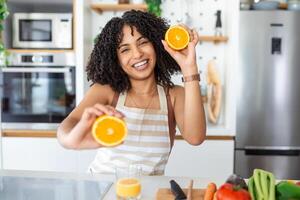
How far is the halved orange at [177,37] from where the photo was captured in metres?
1.05

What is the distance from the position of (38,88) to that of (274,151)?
5.50 feet

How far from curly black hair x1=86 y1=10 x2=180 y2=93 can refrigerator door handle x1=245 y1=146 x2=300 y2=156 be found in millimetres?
1409

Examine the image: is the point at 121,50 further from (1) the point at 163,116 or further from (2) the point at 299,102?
(2) the point at 299,102

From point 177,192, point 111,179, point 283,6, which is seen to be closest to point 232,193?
point 177,192

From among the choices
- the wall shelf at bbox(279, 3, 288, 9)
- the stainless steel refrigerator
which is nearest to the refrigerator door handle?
the stainless steel refrigerator

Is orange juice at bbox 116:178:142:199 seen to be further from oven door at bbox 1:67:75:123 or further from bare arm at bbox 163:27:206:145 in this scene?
oven door at bbox 1:67:75:123

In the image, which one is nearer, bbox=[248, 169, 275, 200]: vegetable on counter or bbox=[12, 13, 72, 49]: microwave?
bbox=[248, 169, 275, 200]: vegetable on counter

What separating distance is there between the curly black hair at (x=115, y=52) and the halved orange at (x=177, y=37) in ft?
0.60

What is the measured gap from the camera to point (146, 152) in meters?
1.28

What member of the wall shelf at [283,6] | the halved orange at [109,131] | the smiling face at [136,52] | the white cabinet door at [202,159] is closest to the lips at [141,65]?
the smiling face at [136,52]

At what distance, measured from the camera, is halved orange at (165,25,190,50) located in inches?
41.4

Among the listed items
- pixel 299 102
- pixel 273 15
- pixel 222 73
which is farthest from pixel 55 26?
pixel 299 102

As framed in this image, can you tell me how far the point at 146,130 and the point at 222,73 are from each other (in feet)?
5.55

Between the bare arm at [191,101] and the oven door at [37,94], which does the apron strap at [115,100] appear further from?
the oven door at [37,94]
